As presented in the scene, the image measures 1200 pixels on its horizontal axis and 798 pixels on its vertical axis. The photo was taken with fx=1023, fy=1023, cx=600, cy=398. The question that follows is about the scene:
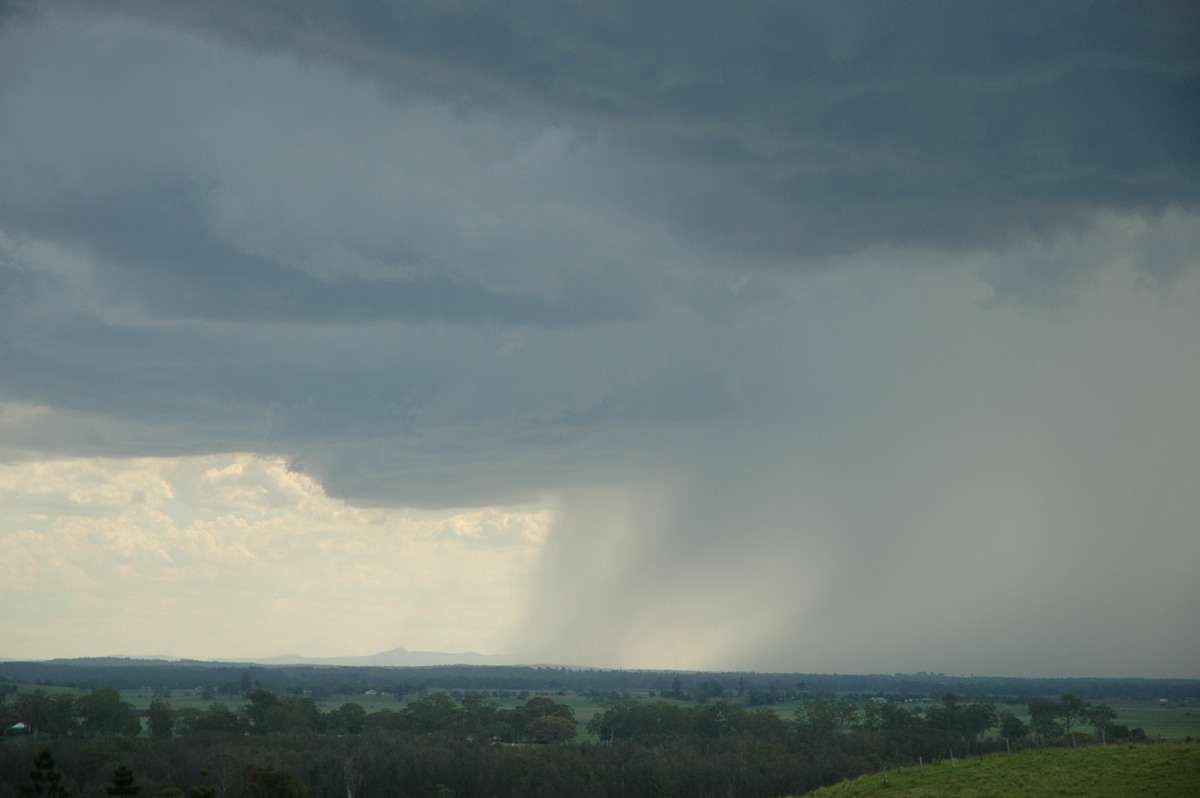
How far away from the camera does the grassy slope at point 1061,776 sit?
260 feet

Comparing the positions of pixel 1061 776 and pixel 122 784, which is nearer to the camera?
pixel 1061 776

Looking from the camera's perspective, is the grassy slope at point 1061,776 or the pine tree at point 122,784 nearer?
the grassy slope at point 1061,776

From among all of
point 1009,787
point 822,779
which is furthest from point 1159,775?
point 822,779

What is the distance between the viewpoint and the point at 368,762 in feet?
568

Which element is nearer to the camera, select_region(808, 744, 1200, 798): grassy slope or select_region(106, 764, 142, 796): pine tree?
select_region(808, 744, 1200, 798): grassy slope

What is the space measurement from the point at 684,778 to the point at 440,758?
42.5 m

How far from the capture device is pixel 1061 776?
8606 cm

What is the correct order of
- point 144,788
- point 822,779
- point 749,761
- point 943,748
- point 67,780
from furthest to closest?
point 943,748 < point 749,761 < point 822,779 < point 67,780 < point 144,788

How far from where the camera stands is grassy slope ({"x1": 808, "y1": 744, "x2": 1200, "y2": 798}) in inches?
3125

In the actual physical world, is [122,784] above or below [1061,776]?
below

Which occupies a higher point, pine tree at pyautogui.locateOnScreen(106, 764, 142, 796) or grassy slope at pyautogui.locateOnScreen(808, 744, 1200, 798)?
grassy slope at pyautogui.locateOnScreen(808, 744, 1200, 798)

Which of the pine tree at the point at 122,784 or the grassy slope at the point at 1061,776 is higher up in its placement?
the grassy slope at the point at 1061,776

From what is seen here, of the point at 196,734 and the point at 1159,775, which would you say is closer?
the point at 1159,775

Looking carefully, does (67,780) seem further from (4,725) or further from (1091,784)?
(1091,784)
